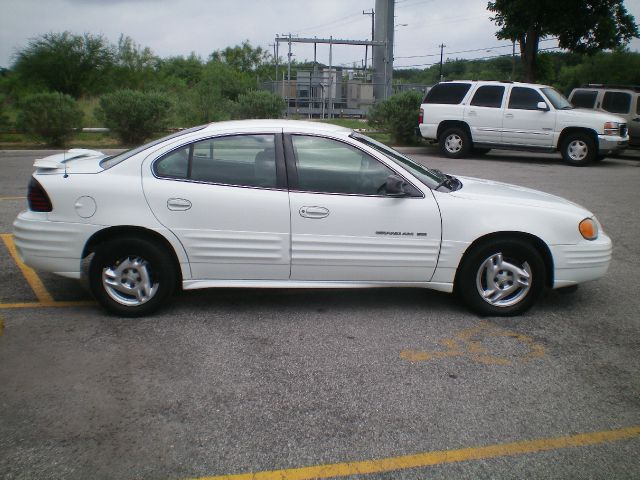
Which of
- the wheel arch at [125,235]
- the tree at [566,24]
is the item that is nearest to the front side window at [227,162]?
the wheel arch at [125,235]

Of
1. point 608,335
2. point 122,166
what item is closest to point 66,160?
point 122,166

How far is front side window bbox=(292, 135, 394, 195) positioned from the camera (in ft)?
16.2

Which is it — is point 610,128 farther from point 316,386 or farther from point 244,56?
point 244,56

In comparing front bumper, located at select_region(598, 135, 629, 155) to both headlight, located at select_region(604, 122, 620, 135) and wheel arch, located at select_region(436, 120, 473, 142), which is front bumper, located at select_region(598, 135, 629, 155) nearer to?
headlight, located at select_region(604, 122, 620, 135)

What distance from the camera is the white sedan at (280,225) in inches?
188

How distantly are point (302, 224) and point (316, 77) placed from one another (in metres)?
24.6

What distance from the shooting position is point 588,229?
5.14m

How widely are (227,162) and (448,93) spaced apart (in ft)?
42.7

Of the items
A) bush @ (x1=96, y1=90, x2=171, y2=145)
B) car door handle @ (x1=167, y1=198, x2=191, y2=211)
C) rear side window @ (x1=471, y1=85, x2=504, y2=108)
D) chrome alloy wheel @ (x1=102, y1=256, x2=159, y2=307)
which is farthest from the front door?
bush @ (x1=96, y1=90, x2=171, y2=145)

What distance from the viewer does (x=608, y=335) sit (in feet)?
15.9

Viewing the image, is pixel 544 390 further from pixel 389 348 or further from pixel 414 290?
pixel 414 290

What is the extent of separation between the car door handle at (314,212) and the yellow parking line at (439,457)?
2.15m

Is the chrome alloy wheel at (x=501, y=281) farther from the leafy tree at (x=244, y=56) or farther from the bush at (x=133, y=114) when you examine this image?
the leafy tree at (x=244, y=56)

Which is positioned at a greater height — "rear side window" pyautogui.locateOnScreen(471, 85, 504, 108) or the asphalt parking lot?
"rear side window" pyautogui.locateOnScreen(471, 85, 504, 108)
